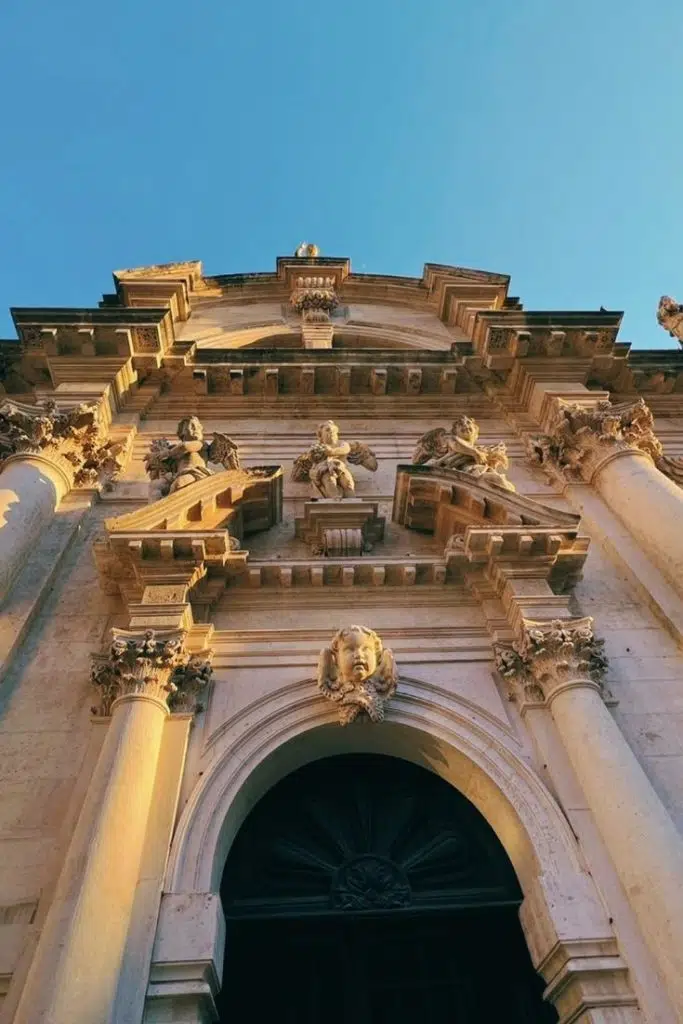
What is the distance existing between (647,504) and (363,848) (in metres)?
5.47

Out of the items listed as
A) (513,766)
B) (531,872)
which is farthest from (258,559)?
(531,872)

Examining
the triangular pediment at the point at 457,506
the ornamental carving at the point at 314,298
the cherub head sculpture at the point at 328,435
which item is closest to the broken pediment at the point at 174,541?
the cherub head sculpture at the point at 328,435

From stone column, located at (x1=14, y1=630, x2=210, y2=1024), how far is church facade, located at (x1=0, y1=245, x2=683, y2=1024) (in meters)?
0.02

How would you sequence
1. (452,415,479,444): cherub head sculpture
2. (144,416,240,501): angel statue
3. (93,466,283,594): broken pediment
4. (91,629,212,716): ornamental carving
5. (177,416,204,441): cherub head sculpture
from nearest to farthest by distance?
(91,629,212,716): ornamental carving → (93,466,283,594): broken pediment → (144,416,240,501): angel statue → (177,416,204,441): cherub head sculpture → (452,415,479,444): cherub head sculpture

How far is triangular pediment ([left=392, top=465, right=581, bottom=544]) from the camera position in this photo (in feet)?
25.2

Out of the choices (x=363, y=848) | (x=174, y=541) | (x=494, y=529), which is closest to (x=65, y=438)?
(x=174, y=541)

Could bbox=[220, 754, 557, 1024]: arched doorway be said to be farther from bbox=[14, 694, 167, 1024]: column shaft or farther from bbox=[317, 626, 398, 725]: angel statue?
bbox=[14, 694, 167, 1024]: column shaft

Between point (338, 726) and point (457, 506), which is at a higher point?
point (457, 506)

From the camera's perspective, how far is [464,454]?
9.32m

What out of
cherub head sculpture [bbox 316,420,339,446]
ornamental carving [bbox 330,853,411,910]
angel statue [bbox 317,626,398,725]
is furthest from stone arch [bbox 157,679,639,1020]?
cherub head sculpture [bbox 316,420,339,446]

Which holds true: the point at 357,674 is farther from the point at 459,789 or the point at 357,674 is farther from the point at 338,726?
the point at 459,789

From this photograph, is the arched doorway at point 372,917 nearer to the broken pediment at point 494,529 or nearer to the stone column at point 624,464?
the broken pediment at point 494,529

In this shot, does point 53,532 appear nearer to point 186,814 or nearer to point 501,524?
point 186,814

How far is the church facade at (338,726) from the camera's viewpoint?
471 cm
